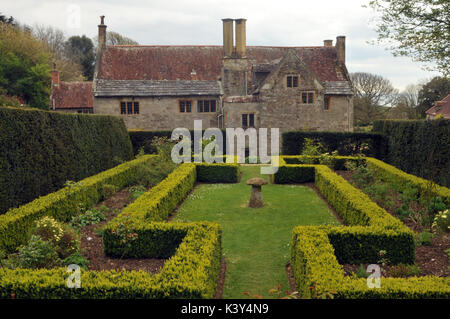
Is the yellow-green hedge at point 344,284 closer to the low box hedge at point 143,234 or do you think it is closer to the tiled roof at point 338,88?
the low box hedge at point 143,234

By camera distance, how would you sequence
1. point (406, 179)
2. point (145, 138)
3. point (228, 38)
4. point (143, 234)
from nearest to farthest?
point (143, 234) < point (406, 179) < point (145, 138) < point (228, 38)

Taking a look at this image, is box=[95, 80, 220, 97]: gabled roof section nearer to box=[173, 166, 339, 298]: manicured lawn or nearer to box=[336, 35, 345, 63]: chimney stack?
box=[336, 35, 345, 63]: chimney stack

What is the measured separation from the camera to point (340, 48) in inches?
1266

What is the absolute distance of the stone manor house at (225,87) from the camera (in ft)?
92.3

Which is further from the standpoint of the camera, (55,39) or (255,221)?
(55,39)

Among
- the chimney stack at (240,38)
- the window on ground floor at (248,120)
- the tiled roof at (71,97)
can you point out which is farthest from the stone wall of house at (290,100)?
the tiled roof at (71,97)

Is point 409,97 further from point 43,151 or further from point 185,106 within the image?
point 43,151

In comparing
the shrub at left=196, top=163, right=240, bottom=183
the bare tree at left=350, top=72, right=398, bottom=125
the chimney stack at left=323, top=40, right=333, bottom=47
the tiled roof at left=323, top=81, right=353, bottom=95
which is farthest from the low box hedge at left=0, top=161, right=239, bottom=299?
the bare tree at left=350, top=72, right=398, bottom=125

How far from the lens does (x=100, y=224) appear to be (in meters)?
10.3

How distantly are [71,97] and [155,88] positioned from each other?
11.1m

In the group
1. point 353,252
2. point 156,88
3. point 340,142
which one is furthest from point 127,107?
point 353,252

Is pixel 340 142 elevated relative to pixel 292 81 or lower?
lower
